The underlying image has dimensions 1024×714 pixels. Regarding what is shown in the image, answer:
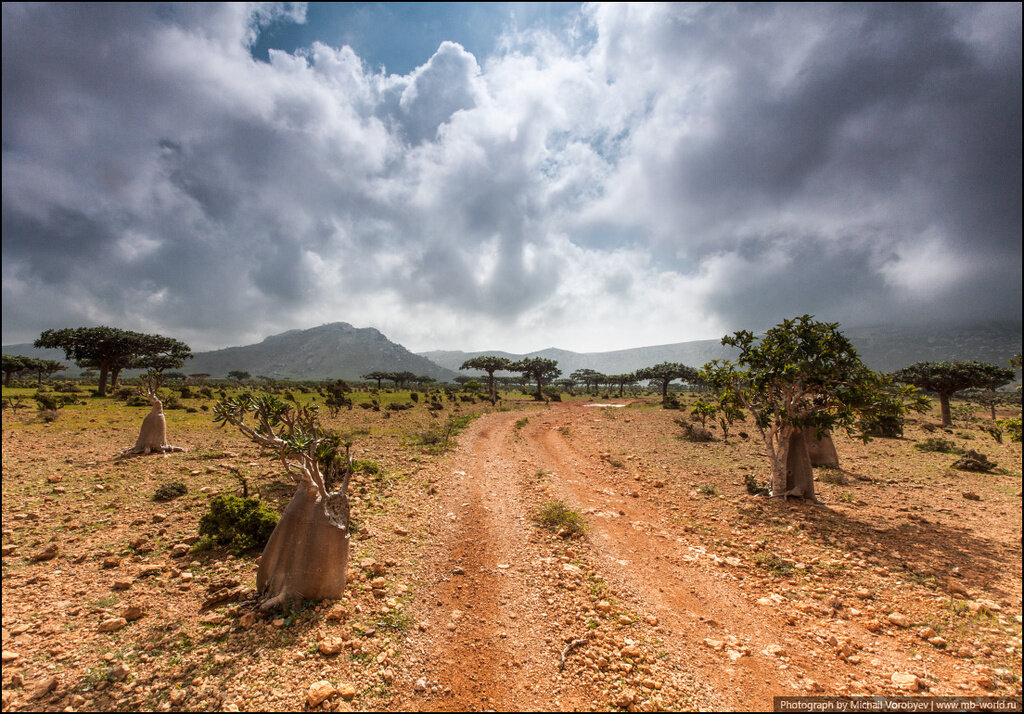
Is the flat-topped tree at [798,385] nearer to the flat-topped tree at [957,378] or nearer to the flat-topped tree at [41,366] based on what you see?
the flat-topped tree at [957,378]

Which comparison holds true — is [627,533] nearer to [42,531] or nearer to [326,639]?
[326,639]

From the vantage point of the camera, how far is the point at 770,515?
9.67m

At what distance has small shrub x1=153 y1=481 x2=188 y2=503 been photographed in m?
9.84

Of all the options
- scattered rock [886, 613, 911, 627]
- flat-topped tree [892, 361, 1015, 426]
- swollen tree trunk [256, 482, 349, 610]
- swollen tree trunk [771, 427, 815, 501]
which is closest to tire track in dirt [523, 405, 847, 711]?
scattered rock [886, 613, 911, 627]

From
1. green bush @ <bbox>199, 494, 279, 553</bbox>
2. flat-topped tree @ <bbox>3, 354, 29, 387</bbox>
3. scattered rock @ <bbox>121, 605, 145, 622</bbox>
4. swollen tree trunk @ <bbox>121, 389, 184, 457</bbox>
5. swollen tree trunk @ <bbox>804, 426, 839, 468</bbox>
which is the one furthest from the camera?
flat-topped tree @ <bbox>3, 354, 29, 387</bbox>

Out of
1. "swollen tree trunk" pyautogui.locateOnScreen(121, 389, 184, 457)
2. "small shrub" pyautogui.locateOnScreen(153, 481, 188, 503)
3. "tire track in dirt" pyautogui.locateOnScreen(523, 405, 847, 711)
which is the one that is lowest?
"tire track in dirt" pyautogui.locateOnScreen(523, 405, 847, 711)

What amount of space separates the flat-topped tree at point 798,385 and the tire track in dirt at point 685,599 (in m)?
4.41

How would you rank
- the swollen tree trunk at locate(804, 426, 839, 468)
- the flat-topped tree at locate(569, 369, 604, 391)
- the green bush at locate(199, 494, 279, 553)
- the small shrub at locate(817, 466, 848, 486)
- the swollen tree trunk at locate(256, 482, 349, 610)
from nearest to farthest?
the swollen tree trunk at locate(256, 482, 349, 610) < the green bush at locate(199, 494, 279, 553) < the small shrub at locate(817, 466, 848, 486) < the swollen tree trunk at locate(804, 426, 839, 468) < the flat-topped tree at locate(569, 369, 604, 391)

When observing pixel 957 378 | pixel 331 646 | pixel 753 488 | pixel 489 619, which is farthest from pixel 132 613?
pixel 957 378

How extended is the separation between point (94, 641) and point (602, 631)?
6833 millimetres

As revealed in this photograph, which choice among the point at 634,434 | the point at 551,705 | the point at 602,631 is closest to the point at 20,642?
the point at 551,705

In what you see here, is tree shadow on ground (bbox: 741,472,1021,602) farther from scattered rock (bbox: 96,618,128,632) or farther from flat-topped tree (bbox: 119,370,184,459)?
flat-topped tree (bbox: 119,370,184,459)

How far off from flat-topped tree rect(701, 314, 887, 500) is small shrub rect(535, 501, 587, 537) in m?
6.03

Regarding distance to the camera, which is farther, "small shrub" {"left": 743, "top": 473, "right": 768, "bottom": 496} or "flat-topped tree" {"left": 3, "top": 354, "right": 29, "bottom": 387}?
"flat-topped tree" {"left": 3, "top": 354, "right": 29, "bottom": 387}
